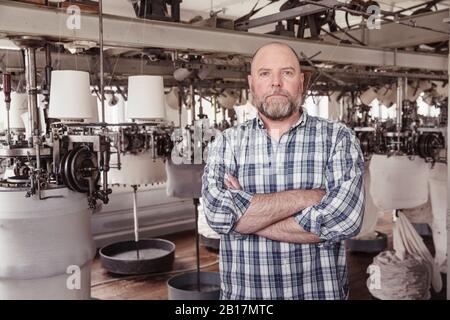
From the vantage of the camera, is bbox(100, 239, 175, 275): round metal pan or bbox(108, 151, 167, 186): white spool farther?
bbox(100, 239, 175, 275): round metal pan

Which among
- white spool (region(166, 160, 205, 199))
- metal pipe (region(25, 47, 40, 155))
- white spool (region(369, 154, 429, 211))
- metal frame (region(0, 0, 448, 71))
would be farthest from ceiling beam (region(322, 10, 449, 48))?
metal pipe (region(25, 47, 40, 155))

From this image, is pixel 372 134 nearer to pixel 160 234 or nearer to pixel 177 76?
pixel 177 76

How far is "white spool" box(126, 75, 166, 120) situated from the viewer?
2.21m

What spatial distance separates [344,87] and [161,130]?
7.25ft

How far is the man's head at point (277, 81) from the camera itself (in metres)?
1.42

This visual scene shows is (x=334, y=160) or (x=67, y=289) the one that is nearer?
(x=334, y=160)

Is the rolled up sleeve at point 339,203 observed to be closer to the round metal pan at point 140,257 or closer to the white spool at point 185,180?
the white spool at point 185,180

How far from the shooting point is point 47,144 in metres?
2.04

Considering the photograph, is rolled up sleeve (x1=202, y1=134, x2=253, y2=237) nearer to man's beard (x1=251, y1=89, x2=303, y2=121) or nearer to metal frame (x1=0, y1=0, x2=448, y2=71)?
man's beard (x1=251, y1=89, x2=303, y2=121)

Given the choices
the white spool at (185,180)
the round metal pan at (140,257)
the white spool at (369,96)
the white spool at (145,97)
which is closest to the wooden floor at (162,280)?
the round metal pan at (140,257)

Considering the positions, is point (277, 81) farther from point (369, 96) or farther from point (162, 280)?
point (369, 96)

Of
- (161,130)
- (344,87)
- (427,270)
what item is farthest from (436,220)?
(161,130)

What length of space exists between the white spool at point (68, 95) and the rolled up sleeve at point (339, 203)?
39.8 inches

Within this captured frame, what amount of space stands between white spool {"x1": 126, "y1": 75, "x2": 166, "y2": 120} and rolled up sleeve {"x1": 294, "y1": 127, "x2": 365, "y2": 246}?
1045 millimetres
